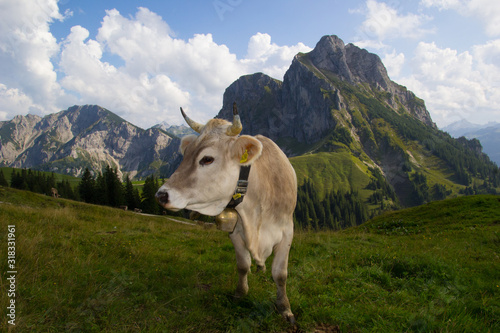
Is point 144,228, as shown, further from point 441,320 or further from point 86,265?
point 441,320

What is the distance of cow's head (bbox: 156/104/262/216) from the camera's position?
3061 mm

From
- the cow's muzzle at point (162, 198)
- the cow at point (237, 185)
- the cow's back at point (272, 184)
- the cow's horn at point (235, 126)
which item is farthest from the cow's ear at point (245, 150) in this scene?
the cow's muzzle at point (162, 198)

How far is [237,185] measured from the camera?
3.44m

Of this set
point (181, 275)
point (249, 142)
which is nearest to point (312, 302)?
point (181, 275)

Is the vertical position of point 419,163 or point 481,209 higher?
point 419,163

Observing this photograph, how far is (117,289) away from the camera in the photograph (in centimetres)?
396

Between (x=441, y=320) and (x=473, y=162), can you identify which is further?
(x=473, y=162)

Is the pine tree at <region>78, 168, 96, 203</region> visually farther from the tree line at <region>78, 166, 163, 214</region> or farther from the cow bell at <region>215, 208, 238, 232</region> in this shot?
the cow bell at <region>215, 208, 238, 232</region>

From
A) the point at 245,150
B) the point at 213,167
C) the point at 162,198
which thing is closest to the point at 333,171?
the point at 245,150

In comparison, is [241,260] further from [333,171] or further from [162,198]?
[333,171]

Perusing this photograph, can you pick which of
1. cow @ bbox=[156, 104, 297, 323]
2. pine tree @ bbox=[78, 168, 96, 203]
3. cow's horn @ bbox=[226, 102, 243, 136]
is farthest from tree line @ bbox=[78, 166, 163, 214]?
cow's horn @ bbox=[226, 102, 243, 136]

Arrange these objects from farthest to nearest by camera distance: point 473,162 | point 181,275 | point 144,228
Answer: point 473,162, point 144,228, point 181,275

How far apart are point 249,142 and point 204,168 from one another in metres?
0.66

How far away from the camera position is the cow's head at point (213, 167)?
3061mm
